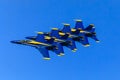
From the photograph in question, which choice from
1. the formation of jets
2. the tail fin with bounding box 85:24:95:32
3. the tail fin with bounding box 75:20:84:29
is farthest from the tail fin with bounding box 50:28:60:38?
the tail fin with bounding box 85:24:95:32

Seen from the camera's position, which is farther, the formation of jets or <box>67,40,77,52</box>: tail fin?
<box>67,40,77,52</box>: tail fin

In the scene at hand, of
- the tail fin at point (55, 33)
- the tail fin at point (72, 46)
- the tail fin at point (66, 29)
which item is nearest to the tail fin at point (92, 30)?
the tail fin at point (66, 29)

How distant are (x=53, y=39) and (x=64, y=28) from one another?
442 centimetres

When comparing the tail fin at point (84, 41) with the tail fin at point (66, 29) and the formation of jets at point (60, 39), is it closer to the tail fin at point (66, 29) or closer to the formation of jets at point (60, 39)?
the formation of jets at point (60, 39)

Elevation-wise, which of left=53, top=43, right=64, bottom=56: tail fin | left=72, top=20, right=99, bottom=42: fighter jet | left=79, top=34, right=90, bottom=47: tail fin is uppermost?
left=72, top=20, right=99, bottom=42: fighter jet

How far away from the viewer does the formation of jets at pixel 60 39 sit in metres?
69.2

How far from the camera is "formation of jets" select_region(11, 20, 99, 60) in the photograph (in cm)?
6925

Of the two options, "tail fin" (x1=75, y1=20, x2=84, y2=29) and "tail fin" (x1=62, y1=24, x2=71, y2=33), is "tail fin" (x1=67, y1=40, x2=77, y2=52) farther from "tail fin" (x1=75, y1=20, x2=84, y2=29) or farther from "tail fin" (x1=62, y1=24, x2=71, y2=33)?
"tail fin" (x1=75, y1=20, x2=84, y2=29)

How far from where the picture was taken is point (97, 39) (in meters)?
73.4

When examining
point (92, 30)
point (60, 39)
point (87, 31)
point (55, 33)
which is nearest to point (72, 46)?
point (60, 39)

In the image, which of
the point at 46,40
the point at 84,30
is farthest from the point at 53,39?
the point at 84,30

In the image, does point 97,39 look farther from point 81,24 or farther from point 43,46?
point 43,46

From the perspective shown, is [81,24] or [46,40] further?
[81,24]

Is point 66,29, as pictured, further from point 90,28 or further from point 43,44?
point 43,44
